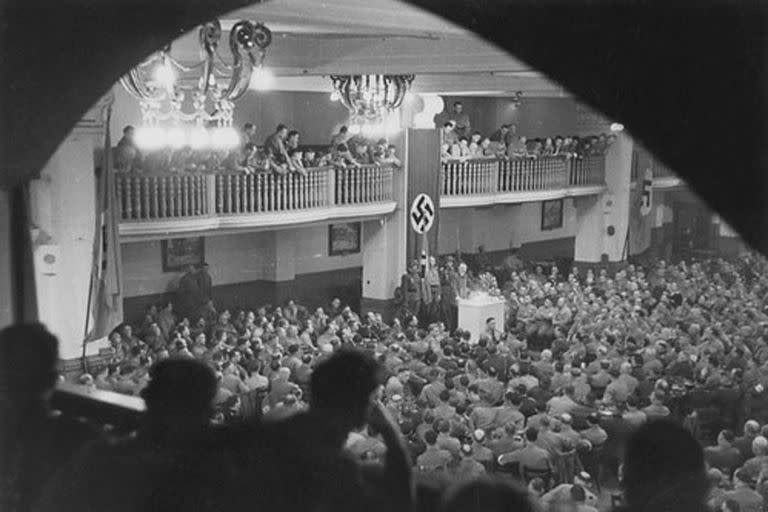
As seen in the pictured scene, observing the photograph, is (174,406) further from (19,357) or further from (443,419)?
(443,419)

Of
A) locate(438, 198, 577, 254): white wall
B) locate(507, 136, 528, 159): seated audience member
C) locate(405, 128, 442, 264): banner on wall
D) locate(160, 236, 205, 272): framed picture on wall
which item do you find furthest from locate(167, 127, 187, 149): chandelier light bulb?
locate(405, 128, 442, 264): banner on wall

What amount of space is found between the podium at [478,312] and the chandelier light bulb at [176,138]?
6.34 feet

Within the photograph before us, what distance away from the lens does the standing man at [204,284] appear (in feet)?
13.0

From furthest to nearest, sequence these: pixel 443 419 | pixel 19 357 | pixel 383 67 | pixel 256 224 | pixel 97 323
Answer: pixel 383 67 → pixel 256 224 → pixel 443 419 → pixel 97 323 → pixel 19 357

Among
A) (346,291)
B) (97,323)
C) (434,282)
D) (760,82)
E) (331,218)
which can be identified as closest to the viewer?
(760,82)

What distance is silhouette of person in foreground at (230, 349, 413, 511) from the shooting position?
44.0 inches

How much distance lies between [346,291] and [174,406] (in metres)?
3.96

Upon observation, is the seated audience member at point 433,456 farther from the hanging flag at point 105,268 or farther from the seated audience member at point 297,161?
the seated audience member at point 297,161

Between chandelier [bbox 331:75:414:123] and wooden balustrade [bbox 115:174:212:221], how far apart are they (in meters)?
1.46

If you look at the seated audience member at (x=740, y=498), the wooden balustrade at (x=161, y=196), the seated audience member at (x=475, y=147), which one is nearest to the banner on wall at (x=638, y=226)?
the seated audience member at (x=740, y=498)

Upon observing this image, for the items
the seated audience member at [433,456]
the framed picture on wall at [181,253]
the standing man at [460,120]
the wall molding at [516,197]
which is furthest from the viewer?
the standing man at [460,120]

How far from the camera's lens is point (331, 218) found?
8.21 m

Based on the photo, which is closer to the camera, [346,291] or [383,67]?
[346,291]

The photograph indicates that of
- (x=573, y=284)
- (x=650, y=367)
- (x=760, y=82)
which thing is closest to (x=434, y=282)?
(x=573, y=284)
